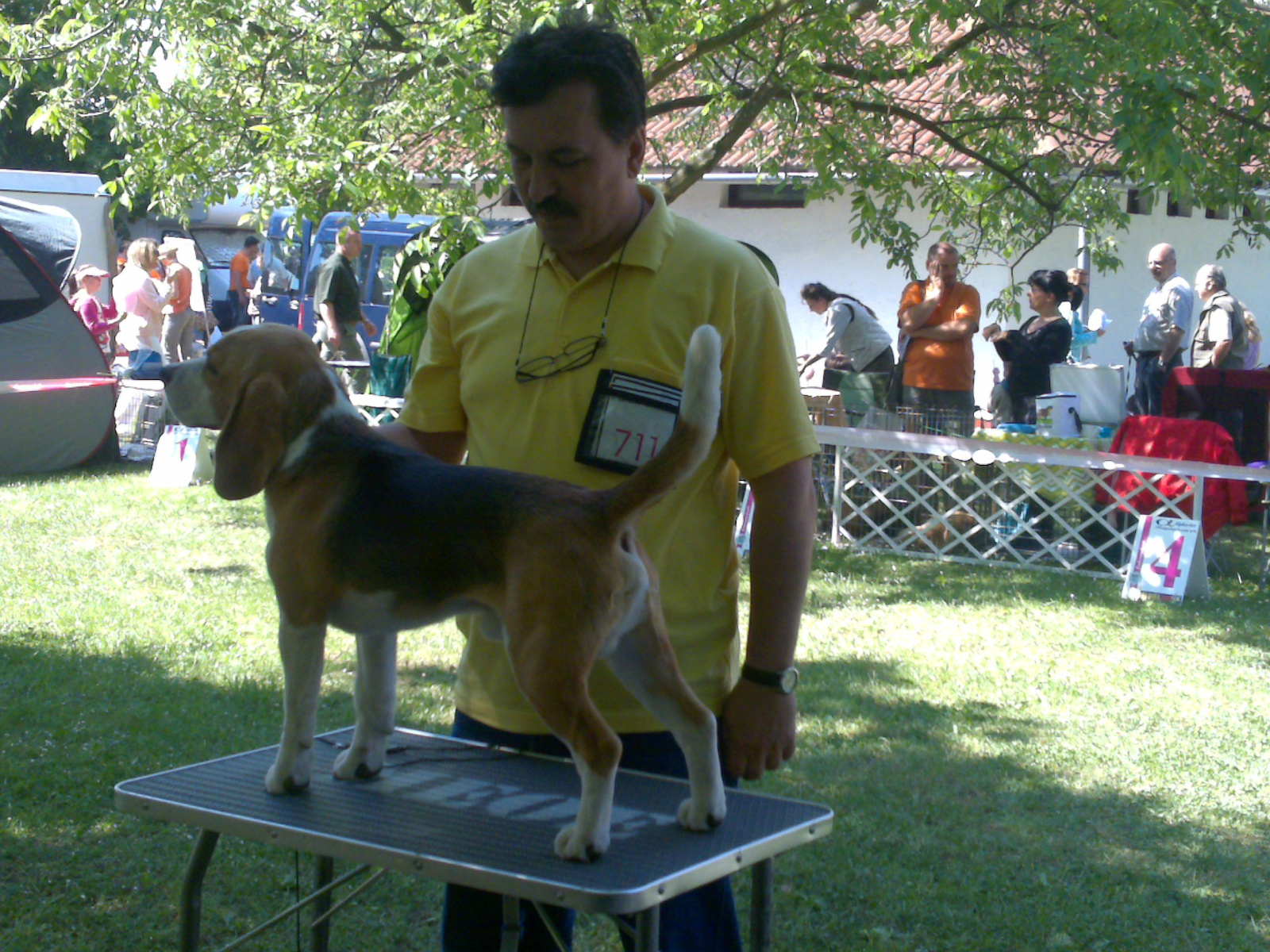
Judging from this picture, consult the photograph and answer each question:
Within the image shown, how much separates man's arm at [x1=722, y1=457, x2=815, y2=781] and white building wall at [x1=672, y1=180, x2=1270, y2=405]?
15884 mm

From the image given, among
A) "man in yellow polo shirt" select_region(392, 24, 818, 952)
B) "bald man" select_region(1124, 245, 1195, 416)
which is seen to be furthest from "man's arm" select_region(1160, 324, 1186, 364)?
"man in yellow polo shirt" select_region(392, 24, 818, 952)

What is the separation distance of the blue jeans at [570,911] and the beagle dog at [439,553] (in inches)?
13.9

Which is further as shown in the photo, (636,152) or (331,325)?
(331,325)

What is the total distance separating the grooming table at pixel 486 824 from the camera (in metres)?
2.05

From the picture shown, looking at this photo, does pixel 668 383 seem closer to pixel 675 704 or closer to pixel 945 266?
pixel 675 704

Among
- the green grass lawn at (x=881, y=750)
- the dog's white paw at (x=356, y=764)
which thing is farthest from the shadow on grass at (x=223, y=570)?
the dog's white paw at (x=356, y=764)

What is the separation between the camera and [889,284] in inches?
736

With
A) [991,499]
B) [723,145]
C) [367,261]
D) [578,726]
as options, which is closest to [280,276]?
[367,261]

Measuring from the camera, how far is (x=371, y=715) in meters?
2.56

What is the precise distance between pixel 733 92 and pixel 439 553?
837cm

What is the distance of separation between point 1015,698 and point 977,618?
1594mm

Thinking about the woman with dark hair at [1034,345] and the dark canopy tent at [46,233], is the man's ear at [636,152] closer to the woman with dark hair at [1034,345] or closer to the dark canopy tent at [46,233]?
the woman with dark hair at [1034,345]

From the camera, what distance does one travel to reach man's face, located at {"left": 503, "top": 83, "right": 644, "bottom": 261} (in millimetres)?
2375

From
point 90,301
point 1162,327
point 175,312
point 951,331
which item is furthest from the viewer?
point 90,301
